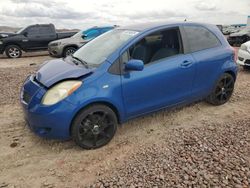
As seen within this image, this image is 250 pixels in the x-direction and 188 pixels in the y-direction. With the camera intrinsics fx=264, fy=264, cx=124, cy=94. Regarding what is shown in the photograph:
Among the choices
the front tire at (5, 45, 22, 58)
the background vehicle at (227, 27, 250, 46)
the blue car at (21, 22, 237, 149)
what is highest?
the blue car at (21, 22, 237, 149)

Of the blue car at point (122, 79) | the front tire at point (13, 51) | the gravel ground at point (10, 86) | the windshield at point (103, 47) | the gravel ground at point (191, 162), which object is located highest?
the windshield at point (103, 47)

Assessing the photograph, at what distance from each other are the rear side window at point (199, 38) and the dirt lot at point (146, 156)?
1.26 meters

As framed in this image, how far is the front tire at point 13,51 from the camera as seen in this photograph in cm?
1367

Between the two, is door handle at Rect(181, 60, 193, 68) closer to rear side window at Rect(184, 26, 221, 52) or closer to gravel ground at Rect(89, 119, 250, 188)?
rear side window at Rect(184, 26, 221, 52)

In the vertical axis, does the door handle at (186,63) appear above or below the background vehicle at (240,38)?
above

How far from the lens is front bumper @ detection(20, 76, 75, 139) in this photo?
3.43 metres

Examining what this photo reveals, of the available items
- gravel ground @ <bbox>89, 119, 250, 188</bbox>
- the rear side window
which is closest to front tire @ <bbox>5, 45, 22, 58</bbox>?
the rear side window

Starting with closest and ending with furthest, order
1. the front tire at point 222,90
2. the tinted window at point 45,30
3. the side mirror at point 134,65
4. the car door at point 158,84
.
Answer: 1. the side mirror at point 134,65
2. the car door at point 158,84
3. the front tire at point 222,90
4. the tinted window at point 45,30

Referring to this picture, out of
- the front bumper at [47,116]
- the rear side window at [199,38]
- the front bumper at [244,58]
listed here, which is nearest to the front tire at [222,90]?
the rear side window at [199,38]

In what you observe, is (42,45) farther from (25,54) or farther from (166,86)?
(166,86)

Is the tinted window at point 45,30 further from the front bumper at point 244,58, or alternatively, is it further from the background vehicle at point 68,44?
the front bumper at point 244,58

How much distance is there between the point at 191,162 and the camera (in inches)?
132

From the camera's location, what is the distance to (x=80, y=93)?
348 centimetres

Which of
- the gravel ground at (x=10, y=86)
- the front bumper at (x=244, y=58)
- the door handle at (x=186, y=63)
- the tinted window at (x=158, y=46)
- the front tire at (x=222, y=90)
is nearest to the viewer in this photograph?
the tinted window at (x=158, y=46)
